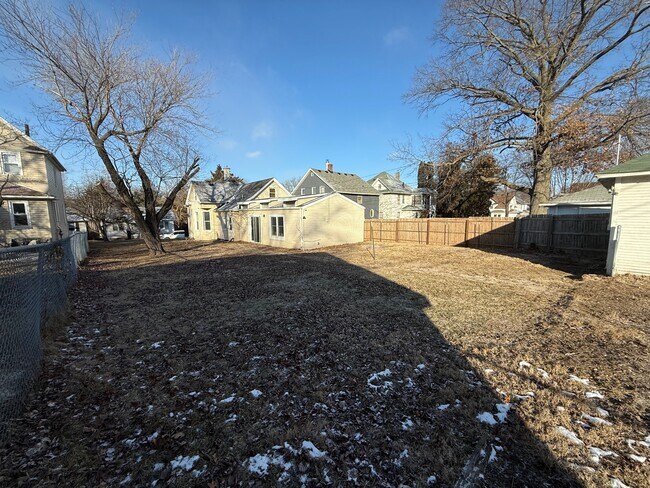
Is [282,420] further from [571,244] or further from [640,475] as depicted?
[571,244]

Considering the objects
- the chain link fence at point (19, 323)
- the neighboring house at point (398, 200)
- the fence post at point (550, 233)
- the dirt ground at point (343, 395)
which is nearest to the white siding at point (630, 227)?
the dirt ground at point (343, 395)

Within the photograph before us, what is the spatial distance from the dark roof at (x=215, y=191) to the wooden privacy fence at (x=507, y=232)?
15247 millimetres

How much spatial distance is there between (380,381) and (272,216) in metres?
16.7

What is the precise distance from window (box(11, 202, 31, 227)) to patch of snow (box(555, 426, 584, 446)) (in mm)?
21558

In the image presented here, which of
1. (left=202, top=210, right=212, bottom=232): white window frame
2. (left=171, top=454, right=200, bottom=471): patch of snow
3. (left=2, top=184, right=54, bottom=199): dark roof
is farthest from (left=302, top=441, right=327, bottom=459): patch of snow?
(left=202, top=210, right=212, bottom=232): white window frame

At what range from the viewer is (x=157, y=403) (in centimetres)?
295

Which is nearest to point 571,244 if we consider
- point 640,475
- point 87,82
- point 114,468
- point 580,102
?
point 580,102

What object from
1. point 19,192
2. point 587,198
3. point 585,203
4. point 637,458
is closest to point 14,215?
point 19,192

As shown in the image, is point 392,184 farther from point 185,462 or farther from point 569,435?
point 185,462

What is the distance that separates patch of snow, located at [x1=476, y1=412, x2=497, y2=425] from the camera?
8.55ft

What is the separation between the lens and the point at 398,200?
37.6m

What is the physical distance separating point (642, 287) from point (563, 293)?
7.20ft

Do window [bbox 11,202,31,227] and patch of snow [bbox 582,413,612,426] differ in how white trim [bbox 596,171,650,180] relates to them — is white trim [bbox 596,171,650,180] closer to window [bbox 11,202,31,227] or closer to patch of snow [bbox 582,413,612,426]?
patch of snow [bbox 582,413,612,426]

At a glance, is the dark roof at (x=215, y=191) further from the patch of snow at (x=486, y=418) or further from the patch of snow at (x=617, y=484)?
the patch of snow at (x=617, y=484)
